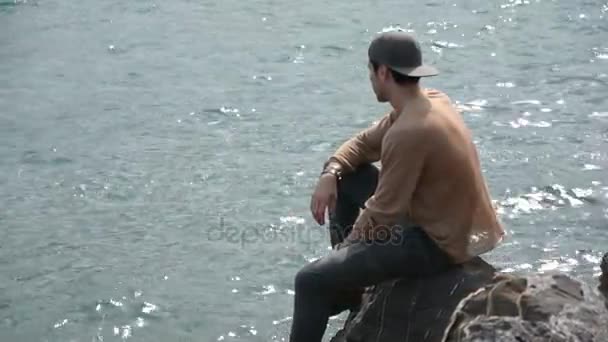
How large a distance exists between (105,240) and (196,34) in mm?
8009

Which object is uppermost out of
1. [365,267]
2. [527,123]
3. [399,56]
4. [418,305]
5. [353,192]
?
[399,56]

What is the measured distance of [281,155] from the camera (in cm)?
1112

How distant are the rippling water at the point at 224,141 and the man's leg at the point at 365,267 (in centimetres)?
152

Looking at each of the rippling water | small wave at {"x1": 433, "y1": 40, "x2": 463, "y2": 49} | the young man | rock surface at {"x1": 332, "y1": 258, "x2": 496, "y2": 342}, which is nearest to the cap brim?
the young man

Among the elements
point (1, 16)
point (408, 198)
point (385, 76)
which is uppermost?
point (385, 76)

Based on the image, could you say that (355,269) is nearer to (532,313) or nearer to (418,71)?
(532,313)

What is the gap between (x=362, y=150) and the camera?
6383 millimetres

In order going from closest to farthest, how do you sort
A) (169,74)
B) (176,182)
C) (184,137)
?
(176,182) < (184,137) < (169,74)

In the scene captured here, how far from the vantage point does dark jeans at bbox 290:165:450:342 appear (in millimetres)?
5816

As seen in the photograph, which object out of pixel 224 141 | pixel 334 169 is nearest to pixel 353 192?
pixel 334 169

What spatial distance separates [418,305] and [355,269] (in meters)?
0.42

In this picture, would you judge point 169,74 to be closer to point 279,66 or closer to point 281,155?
point 279,66

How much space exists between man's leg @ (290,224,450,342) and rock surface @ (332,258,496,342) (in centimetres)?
9

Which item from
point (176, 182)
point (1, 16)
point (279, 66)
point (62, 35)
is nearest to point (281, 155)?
point (176, 182)
